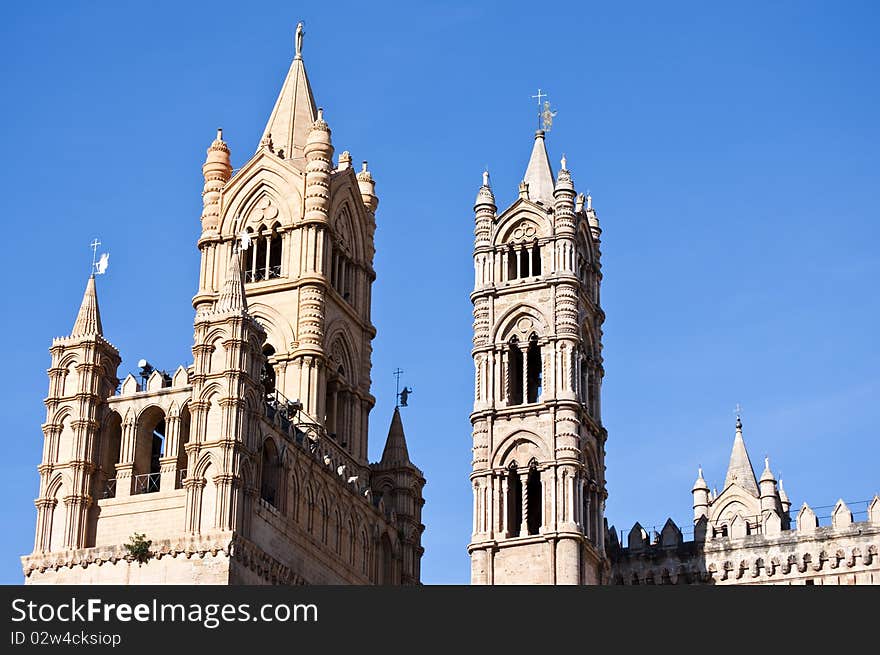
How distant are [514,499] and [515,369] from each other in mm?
5865

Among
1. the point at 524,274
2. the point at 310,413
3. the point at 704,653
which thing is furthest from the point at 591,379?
the point at 704,653

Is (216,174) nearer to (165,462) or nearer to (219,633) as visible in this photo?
(165,462)

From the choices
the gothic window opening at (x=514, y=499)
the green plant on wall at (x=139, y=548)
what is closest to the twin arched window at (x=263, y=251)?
the gothic window opening at (x=514, y=499)

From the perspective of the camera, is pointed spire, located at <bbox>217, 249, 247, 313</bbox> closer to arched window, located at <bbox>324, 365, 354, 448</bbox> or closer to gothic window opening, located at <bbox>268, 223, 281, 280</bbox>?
arched window, located at <bbox>324, 365, 354, 448</bbox>

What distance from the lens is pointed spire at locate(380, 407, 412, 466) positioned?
95.8 meters

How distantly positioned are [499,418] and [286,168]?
52.2ft

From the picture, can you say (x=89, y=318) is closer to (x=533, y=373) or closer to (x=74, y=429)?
(x=74, y=429)

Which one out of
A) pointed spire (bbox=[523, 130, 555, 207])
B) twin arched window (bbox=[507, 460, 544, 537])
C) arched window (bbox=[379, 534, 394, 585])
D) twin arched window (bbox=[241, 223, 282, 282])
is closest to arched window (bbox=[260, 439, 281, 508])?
twin arched window (bbox=[507, 460, 544, 537])

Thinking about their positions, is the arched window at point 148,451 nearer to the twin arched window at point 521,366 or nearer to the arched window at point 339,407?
the arched window at point 339,407

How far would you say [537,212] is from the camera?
305ft

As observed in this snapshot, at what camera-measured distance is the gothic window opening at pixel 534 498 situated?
8819 cm

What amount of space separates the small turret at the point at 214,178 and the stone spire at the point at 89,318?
991 cm

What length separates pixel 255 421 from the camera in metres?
82.6

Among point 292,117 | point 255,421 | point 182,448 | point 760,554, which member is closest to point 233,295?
point 255,421
